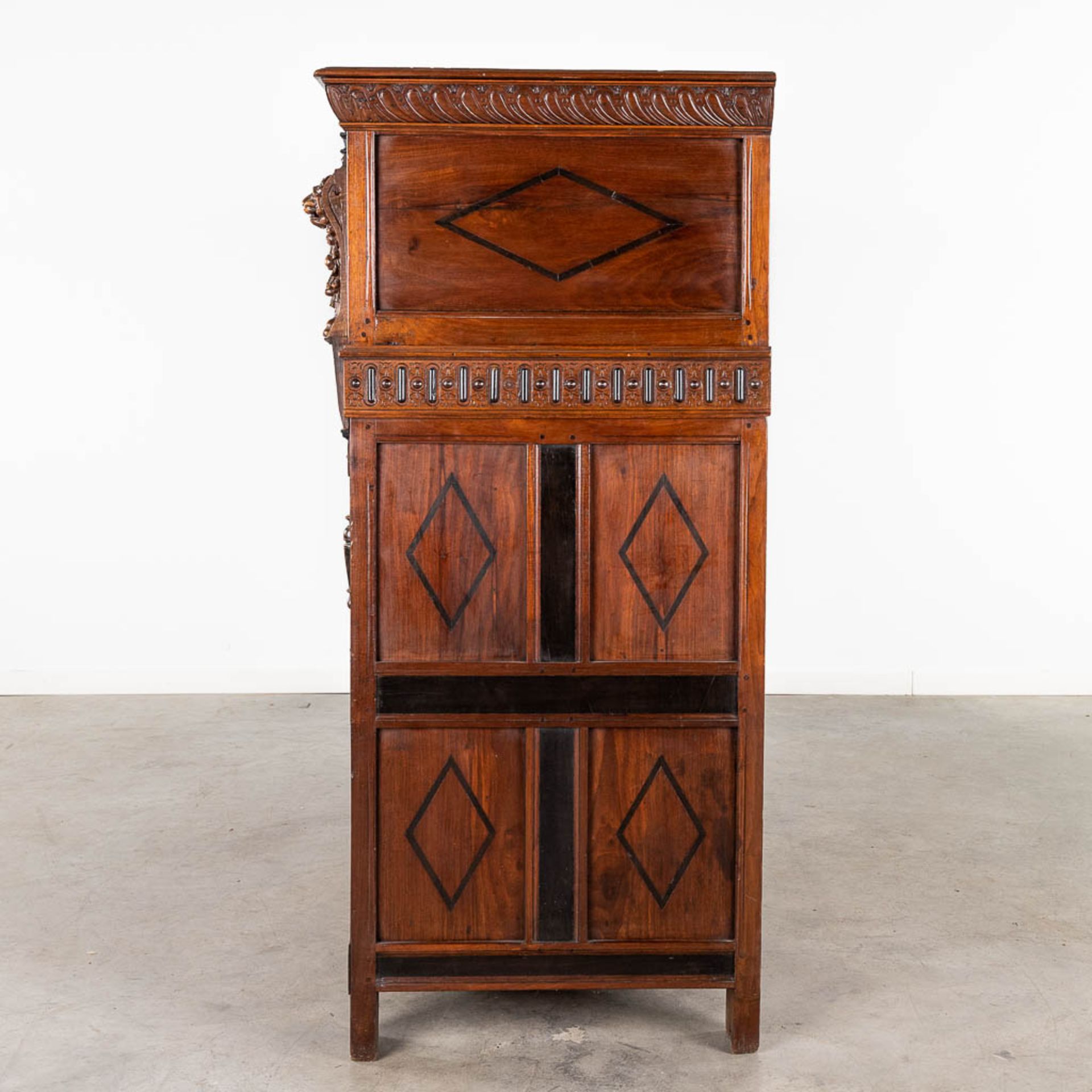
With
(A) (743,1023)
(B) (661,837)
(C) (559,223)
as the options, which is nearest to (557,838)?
(B) (661,837)

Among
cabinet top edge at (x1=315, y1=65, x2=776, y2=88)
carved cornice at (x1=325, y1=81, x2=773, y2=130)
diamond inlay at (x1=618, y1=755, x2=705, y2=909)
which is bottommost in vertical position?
diamond inlay at (x1=618, y1=755, x2=705, y2=909)

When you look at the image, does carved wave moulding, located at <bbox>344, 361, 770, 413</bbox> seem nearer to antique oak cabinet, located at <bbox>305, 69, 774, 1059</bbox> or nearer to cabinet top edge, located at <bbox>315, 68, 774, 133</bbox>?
antique oak cabinet, located at <bbox>305, 69, 774, 1059</bbox>

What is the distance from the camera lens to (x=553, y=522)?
2.84 meters

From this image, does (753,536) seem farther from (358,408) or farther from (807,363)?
A: (807,363)

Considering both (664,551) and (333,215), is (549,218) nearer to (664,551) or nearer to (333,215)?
(333,215)

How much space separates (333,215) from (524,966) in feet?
5.84

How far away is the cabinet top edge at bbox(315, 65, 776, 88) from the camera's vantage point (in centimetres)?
269

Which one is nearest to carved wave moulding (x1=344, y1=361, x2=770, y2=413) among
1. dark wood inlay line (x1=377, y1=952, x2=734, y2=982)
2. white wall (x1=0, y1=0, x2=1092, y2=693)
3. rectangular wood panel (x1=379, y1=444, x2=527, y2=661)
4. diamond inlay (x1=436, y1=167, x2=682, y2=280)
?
rectangular wood panel (x1=379, y1=444, x2=527, y2=661)

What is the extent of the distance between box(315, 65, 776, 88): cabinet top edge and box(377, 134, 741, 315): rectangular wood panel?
4.9 inches

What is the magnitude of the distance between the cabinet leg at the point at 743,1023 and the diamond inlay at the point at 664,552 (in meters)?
0.90

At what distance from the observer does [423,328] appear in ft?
9.14

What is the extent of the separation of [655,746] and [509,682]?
1.22 ft

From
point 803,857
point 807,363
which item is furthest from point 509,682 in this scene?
point 807,363

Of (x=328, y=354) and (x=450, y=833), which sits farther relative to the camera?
(x=328, y=354)
